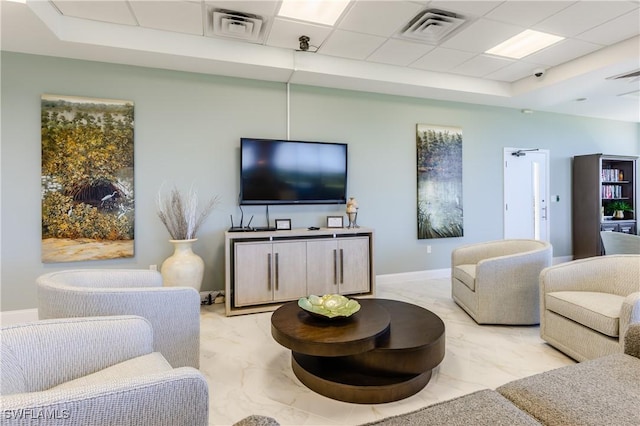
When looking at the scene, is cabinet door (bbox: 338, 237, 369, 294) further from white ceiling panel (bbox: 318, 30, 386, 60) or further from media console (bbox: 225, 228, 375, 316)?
white ceiling panel (bbox: 318, 30, 386, 60)

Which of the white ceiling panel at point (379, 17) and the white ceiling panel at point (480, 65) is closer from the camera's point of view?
the white ceiling panel at point (379, 17)

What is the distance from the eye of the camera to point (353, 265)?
395cm

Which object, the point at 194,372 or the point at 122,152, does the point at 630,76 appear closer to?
the point at 194,372

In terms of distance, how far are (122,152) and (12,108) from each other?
102cm

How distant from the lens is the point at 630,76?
4039 millimetres

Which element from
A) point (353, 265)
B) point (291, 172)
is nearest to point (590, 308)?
point (353, 265)

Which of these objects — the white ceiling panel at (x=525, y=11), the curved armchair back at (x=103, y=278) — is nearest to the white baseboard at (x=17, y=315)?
the curved armchair back at (x=103, y=278)

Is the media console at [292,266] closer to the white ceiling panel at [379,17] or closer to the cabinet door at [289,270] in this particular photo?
the cabinet door at [289,270]

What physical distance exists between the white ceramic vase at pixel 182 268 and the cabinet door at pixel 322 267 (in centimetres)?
119

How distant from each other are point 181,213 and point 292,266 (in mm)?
1309

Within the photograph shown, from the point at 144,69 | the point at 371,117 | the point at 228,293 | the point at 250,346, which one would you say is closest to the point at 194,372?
the point at 250,346

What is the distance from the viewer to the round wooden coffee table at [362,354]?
1.86 metres

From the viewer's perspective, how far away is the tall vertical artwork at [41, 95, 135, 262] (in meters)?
3.33

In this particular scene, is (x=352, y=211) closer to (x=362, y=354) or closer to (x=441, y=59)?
(x=441, y=59)
